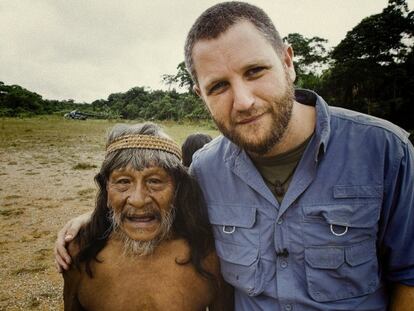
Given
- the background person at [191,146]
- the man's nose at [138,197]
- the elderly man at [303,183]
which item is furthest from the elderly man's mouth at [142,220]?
the background person at [191,146]

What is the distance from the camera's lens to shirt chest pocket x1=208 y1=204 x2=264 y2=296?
1.89m

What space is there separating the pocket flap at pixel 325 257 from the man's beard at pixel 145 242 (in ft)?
3.38

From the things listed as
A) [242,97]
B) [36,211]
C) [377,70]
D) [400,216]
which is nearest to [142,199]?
[242,97]

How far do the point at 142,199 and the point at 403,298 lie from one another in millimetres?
1596

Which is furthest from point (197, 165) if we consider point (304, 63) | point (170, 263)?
point (304, 63)

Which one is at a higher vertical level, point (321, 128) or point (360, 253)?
point (321, 128)

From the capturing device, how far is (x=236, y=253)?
200 centimetres

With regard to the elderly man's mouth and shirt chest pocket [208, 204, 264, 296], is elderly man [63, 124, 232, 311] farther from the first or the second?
shirt chest pocket [208, 204, 264, 296]

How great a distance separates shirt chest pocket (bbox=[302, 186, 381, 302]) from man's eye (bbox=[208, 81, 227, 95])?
32.2 inches

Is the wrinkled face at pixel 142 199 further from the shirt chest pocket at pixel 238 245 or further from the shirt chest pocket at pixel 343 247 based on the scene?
the shirt chest pocket at pixel 343 247

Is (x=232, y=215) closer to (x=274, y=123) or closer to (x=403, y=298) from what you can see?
(x=274, y=123)

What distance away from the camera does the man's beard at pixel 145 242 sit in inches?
92.0

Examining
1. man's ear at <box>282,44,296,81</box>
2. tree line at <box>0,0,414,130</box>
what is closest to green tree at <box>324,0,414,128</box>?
tree line at <box>0,0,414,130</box>

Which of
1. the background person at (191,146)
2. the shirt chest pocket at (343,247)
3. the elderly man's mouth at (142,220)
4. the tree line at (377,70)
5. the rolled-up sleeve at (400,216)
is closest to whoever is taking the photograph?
the rolled-up sleeve at (400,216)
